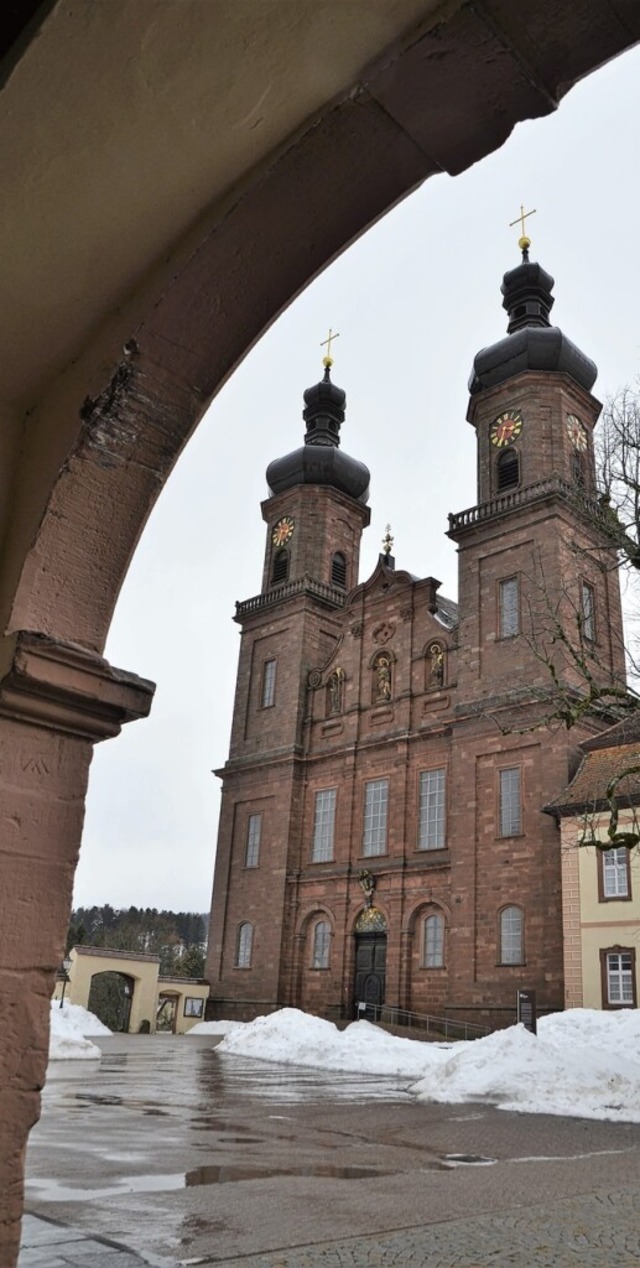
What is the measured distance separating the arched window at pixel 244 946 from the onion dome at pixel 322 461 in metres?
18.5

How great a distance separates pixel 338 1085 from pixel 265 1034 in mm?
9122

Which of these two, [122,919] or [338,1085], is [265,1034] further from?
[122,919]

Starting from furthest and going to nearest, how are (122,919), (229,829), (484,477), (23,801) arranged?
(122,919) < (229,829) < (484,477) < (23,801)

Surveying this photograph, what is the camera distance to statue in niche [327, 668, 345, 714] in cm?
3812

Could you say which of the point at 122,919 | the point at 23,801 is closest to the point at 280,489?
the point at 23,801

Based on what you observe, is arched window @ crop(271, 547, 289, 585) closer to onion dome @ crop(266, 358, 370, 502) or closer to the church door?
onion dome @ crop(266, 358, 370, 502)

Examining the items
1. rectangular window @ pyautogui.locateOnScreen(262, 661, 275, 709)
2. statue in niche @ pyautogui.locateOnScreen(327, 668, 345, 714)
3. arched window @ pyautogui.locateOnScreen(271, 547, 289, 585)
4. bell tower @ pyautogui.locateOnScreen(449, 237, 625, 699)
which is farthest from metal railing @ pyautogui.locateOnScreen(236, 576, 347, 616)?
bell tower @ pyautogui.locateOnScreen(449, 237, 625, 699)

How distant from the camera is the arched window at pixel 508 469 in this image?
34500 millimetres

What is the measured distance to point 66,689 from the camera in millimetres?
3385

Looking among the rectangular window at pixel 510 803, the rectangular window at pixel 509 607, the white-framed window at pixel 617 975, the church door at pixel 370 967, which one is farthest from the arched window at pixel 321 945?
the rectangular window at pixel 509 607

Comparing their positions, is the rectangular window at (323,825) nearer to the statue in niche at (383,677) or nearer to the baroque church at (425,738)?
the baroque church at (425,738)

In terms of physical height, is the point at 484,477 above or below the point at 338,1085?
above

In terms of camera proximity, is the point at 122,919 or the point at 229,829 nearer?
the point at 229,829

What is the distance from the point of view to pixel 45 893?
130 inches
